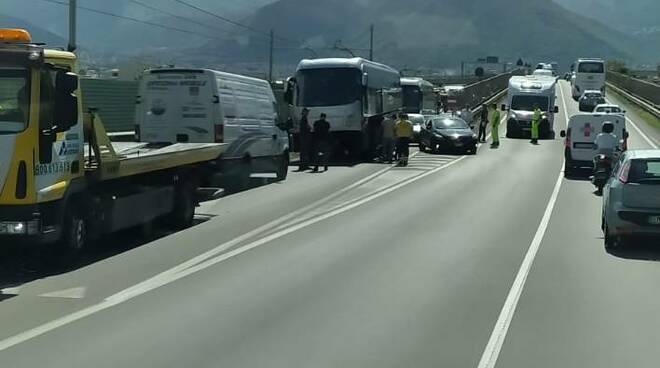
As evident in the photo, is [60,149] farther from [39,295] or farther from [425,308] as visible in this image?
[425,308]

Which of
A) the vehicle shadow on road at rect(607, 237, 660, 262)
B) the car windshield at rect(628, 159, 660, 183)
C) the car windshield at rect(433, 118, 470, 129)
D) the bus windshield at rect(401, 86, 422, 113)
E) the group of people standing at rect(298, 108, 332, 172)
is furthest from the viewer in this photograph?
the bus windshield at rect(401, 86, 422, 113)

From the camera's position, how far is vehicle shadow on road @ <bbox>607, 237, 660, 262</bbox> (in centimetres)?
1323

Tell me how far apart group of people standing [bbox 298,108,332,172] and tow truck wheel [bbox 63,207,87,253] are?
16.8 meters

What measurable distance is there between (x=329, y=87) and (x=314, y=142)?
3929 mm

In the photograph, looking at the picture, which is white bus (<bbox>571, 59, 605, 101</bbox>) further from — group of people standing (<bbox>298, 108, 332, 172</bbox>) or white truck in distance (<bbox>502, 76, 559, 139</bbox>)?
group of people standing (<bbox>298, 108, 332, 172</bbox>)

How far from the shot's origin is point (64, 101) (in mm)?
11242

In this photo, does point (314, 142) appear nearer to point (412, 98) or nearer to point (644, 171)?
point (644, 171)

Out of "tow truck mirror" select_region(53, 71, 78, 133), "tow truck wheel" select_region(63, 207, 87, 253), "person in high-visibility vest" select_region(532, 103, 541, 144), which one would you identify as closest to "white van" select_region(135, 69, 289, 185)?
"tow truck wheel" select_region(63, 207, 87, 253)

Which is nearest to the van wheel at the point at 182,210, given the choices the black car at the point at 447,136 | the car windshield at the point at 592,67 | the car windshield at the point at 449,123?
the black car at the point at 447,136

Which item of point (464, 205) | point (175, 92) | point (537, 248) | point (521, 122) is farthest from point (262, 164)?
point (521, 122)

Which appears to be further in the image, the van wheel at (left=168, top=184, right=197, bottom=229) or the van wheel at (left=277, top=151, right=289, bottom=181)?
the van wheel at (left=277, top=151, right=289, bottom=181)

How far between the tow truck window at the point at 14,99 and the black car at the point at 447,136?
2590 cm

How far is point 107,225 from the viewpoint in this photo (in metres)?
12.7

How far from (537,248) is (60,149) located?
22.0 ft
